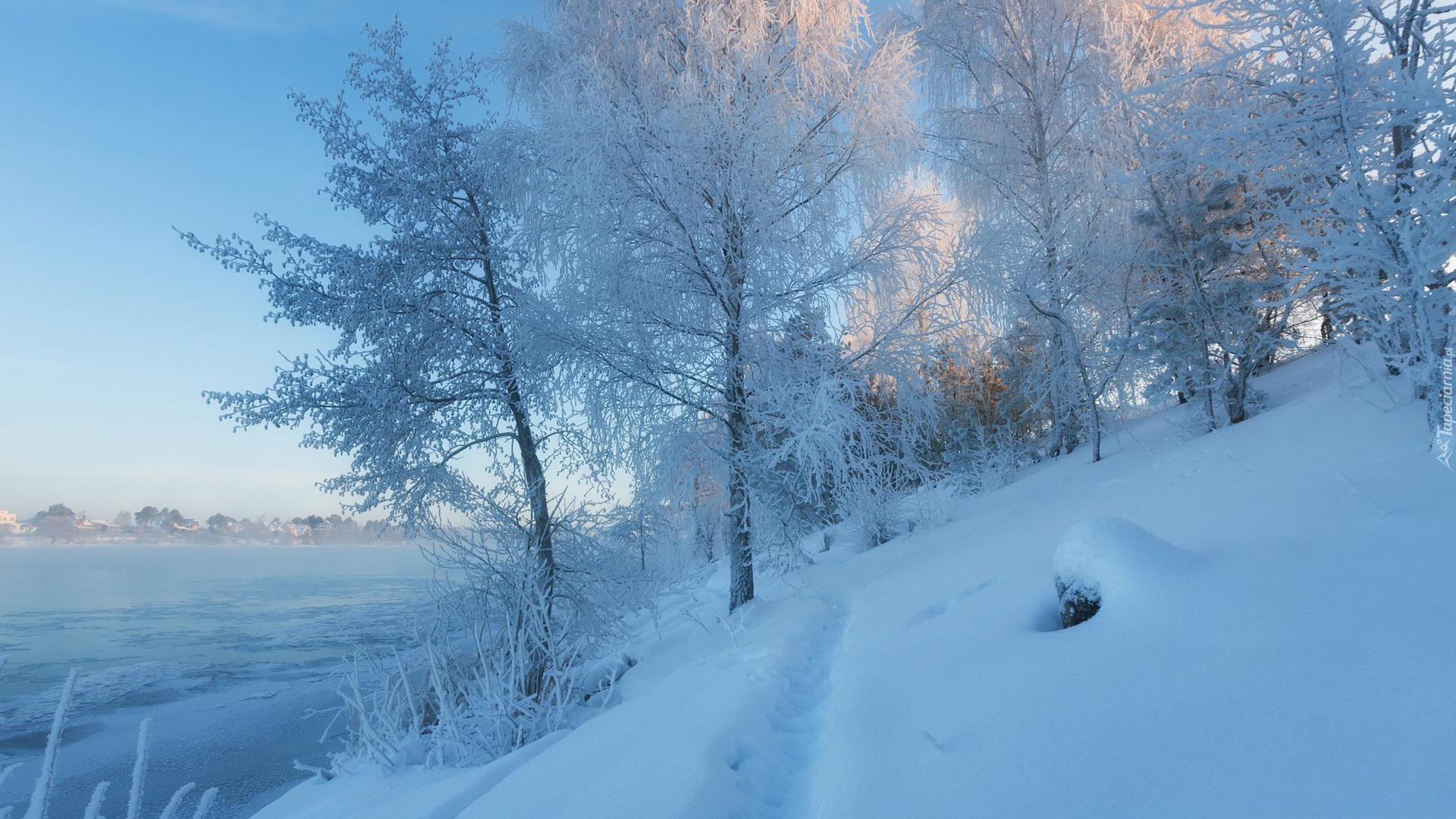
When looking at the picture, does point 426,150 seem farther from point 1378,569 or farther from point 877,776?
point 1378,569

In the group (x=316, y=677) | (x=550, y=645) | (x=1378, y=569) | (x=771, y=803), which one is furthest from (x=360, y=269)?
(x=1378, y=569)

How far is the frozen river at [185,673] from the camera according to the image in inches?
244

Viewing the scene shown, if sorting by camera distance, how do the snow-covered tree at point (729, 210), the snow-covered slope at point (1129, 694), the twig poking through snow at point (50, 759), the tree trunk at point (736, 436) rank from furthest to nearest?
the tree trunk at point (736, 436), the snow-covered tree at point (729, 210), the twig poking through snow at point (50, 759), the snow-covered slope at point (1129, 694)

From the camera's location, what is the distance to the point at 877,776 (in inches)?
81.1

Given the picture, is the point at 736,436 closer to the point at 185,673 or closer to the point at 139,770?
the point at 139,770

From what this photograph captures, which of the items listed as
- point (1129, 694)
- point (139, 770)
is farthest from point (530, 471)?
point (1129, 694)

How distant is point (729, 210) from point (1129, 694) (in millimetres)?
4530

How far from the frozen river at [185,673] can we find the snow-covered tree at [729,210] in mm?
2996

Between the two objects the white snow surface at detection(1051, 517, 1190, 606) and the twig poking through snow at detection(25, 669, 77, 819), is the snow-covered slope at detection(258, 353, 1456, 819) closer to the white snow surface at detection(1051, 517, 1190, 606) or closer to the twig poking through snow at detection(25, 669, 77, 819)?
the white snow surface at detection(1051, 517, 1190, 606)

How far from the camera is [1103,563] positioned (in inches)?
102

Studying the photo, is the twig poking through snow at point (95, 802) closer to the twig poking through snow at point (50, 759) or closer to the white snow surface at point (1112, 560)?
the twig poking through snow at point (50, 759)

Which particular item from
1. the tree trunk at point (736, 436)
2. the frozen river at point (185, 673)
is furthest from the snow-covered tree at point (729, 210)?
the frozen river at point (185, 673)

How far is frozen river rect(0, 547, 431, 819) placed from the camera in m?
6.20

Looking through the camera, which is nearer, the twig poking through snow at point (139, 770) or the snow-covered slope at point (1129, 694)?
the snow-covered slope at point (1129, 694)
